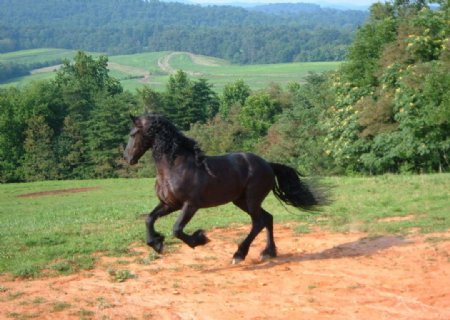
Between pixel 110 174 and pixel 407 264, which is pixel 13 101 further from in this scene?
pixel 407 264

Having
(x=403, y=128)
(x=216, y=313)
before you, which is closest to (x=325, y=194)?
(x=216, y=313)

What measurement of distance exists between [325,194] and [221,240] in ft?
8.00

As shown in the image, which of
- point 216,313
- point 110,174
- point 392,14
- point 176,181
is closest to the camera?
point 216,313

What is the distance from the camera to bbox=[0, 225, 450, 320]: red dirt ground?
8609 mm

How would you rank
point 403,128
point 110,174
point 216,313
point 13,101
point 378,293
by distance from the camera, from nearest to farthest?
1. point 216,313
2. point 378,293
3. point 403,128
4. point 110,174
5. point 13,101

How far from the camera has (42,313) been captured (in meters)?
8.66

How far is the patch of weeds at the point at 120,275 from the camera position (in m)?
10.3

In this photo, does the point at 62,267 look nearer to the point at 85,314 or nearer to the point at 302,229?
the point at 85,314

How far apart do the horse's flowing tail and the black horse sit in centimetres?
96

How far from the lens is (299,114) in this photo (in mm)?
65000

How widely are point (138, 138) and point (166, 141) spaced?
0.50 metres

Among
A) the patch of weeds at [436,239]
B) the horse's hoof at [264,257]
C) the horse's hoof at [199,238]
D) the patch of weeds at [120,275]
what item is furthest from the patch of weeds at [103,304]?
the patch of weeds at [436,239]

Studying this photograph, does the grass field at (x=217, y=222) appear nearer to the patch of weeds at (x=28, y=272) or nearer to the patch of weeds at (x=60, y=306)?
the patch of weeds at (x=28, y=272)

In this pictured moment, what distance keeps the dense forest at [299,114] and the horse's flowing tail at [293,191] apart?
391 inches
